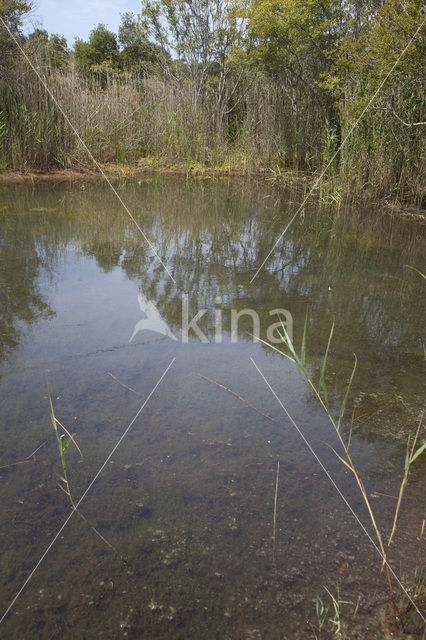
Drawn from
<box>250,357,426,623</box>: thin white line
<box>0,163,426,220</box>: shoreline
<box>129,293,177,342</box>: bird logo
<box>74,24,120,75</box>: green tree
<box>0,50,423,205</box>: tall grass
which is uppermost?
<box>74,24,120,75</box>: green tree

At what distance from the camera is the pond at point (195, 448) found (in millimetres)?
1029

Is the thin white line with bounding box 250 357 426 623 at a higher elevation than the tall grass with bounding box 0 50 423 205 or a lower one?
lower

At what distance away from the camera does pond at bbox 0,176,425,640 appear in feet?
3.38

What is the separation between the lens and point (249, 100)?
8.91 m

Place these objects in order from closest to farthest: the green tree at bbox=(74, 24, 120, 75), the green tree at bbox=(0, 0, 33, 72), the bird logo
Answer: the bird logo < the green tree at bbox=(0, 0, 33, 72) < the green tree at bbox=(74, 24, 120, 75)

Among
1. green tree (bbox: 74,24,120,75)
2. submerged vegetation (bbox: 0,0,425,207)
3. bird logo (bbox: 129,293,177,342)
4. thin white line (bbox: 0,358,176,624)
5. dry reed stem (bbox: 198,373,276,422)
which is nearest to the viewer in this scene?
thin white line (bbox: 0,358,176,624)

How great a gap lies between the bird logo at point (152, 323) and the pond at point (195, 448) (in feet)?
0.05

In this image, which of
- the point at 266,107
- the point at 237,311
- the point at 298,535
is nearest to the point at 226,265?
the point at 237,311

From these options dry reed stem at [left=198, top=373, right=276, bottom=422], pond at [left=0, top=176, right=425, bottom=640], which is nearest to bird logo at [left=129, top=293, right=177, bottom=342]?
pond at [left=0, top=176, right=425, bottom=640]

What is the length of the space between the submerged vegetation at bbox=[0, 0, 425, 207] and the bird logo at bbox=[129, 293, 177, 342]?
3.83 metres

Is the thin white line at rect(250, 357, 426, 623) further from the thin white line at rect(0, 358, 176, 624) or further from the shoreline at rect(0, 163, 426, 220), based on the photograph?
the shoreline at rect(0, 163, 426, 220)

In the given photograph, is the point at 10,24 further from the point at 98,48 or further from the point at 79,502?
the point at 98,48

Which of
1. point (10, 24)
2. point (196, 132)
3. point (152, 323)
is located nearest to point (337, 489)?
point (152, 323)

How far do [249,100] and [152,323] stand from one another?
7781mm
